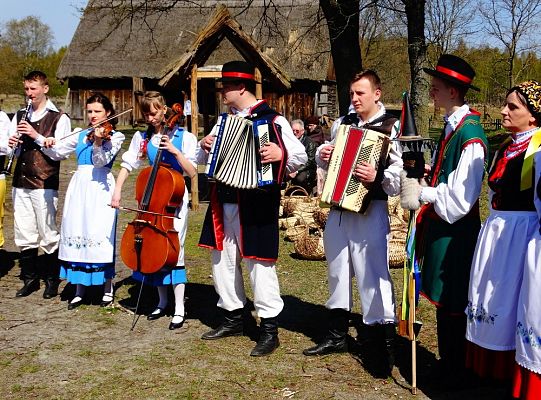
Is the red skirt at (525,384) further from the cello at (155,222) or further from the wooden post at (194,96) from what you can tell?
the wooden post at (194,96)

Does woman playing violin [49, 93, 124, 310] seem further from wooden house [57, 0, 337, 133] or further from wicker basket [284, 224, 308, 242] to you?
wicker basket [284, 224, 308, 242]

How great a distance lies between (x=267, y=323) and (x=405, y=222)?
418 centimetres

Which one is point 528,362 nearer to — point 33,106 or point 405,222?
point 33,106

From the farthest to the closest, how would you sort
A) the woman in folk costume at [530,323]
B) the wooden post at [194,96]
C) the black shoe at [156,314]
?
the wooden post at [194,96] < the black shoe at [156,314] < the woman in folk costume at [530,323]

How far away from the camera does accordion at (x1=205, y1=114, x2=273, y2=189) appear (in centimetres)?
441

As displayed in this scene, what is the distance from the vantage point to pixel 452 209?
372cm

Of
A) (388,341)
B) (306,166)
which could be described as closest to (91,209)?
(388,341)

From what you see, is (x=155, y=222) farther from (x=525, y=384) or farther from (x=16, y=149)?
(x=525, y=384)

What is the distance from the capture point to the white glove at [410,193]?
12.4 feet

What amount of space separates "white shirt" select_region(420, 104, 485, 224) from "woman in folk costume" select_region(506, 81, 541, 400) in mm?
376

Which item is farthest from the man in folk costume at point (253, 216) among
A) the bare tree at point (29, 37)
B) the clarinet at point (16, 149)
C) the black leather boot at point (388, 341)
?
the bare tree at point (29, 37)

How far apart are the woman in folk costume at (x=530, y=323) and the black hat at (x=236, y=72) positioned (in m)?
2.01

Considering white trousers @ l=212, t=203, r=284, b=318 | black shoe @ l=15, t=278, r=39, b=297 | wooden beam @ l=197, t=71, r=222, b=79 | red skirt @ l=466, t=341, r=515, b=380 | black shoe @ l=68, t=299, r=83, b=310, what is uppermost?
wooden beam @ l=197, t=71, r=222, b=79

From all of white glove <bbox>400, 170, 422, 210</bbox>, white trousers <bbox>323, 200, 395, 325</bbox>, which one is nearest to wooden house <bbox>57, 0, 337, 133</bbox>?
white trousers <bbox>323, 200, 395, 325</bbox>
